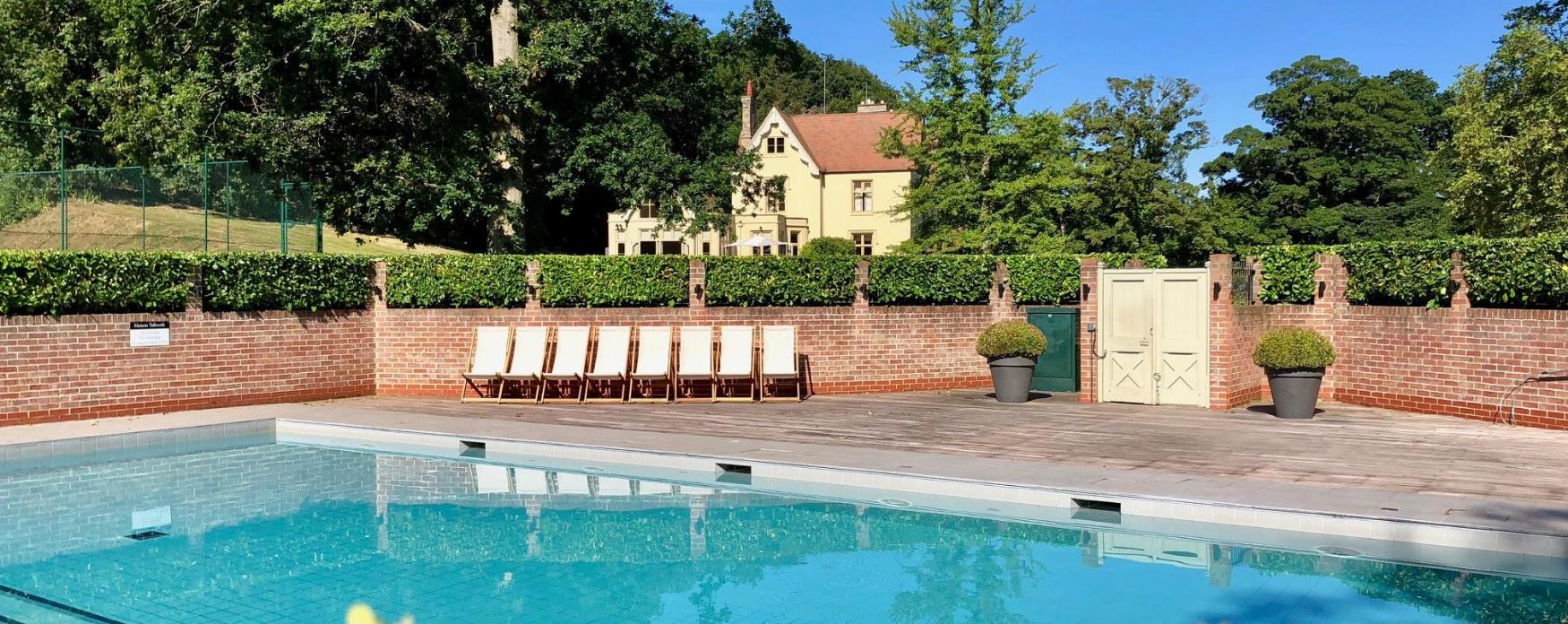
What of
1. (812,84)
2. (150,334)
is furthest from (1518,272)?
(812,84)

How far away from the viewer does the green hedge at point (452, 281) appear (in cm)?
1595

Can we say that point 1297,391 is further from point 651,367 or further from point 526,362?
point 526,362

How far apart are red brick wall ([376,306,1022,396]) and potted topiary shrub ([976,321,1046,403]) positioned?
1829 mm

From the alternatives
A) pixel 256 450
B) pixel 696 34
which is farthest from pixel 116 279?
pixel 696 34

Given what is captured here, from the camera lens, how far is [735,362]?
15.6m

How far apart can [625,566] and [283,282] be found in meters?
9.83

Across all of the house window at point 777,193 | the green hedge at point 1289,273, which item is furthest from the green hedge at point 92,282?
the house window at point 777,193

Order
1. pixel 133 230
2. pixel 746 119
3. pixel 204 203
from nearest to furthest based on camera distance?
pixel 133 230
pixel 204 203
pixel 746 119

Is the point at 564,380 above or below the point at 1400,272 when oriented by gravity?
below

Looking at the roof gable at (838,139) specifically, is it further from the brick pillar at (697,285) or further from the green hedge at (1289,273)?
the green hedge at (1289,273)

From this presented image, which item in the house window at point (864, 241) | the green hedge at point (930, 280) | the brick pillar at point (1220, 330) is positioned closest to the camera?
the brick pillar at point (1220, 330)

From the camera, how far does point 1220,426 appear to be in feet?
40.0

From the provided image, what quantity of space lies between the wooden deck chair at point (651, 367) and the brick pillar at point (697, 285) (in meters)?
0.84

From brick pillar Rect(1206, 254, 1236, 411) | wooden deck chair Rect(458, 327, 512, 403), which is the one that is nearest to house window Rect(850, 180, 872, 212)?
wooden deck chair Rect(458, 327, 512, 403)
